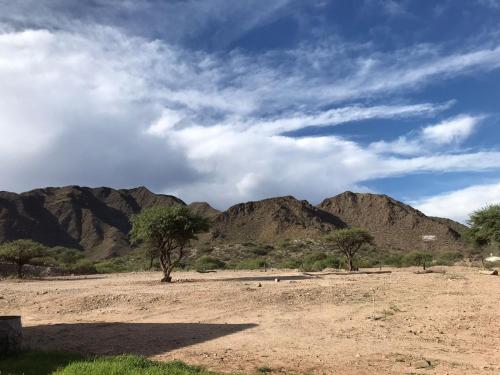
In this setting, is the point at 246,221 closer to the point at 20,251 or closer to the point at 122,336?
the point at 20,251

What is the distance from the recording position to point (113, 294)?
19750mm

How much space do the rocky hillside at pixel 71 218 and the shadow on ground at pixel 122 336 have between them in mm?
91765

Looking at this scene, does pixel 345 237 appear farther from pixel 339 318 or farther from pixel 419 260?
pixel 339 318

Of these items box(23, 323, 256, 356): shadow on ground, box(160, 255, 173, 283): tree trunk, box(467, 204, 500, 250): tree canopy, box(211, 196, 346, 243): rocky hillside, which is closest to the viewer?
box(23, 323, 256, 356): shadow on ground

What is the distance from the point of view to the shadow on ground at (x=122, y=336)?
11.1 metres

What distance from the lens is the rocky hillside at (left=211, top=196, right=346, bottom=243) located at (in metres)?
94.8

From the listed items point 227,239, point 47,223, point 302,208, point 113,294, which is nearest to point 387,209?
point 302,208

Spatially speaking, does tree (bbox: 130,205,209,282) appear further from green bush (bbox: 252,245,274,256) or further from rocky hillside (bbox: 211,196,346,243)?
rocky hillside (bbox: 211,196,346,243)

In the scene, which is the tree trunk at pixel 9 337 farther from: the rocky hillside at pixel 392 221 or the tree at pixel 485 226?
the rocky hillside at pixel 392 221

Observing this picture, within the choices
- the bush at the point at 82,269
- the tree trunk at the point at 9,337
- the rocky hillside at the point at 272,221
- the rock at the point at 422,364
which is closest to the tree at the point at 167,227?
the bush at the point at 82,269

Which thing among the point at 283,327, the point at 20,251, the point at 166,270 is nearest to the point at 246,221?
the point at 20,251

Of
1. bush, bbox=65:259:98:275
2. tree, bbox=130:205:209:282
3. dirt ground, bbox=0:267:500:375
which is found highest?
tree, bbox=130:205:209:282

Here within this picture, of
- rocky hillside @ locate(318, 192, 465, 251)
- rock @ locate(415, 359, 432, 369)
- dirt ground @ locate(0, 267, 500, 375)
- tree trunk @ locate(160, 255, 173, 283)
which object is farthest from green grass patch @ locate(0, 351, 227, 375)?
rocky hillside @ locate(318, 192, 465, 251)

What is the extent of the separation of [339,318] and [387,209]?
95.7 metres
